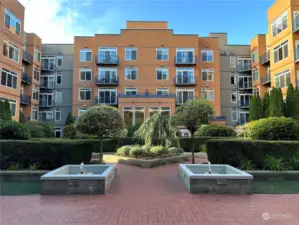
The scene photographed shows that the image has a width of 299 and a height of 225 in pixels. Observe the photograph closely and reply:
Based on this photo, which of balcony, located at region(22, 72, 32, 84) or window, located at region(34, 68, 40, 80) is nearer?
balcony, located at region(22, 72, 32, 84)

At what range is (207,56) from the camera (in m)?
33.0

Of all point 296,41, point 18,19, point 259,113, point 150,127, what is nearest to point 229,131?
point 259,113

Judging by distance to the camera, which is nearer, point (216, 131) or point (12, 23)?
point (216, 131)

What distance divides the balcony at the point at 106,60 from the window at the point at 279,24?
1896 centimetres

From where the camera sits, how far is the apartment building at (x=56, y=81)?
112 ft

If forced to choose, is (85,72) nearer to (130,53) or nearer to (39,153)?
(130,53)

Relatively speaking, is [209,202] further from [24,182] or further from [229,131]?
[229,131]

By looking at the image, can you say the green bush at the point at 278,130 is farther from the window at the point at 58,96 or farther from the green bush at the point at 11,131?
the window at the point at 58,96

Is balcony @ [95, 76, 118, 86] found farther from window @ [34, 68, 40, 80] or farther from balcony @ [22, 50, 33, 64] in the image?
balcony @ [22, 50, 33, 64]

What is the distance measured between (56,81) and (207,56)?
22266mm

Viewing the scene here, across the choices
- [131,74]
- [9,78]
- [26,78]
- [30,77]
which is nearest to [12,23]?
[9,78]

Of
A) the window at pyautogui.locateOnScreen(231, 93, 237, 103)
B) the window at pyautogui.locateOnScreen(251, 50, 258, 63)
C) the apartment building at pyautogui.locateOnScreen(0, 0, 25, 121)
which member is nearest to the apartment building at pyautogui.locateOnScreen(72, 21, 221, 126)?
the window at pyautogui.locateOnScreen(231, 93, 237, 103)

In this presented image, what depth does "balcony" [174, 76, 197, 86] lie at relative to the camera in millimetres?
31328

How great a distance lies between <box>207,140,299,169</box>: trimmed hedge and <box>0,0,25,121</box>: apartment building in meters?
19.5
